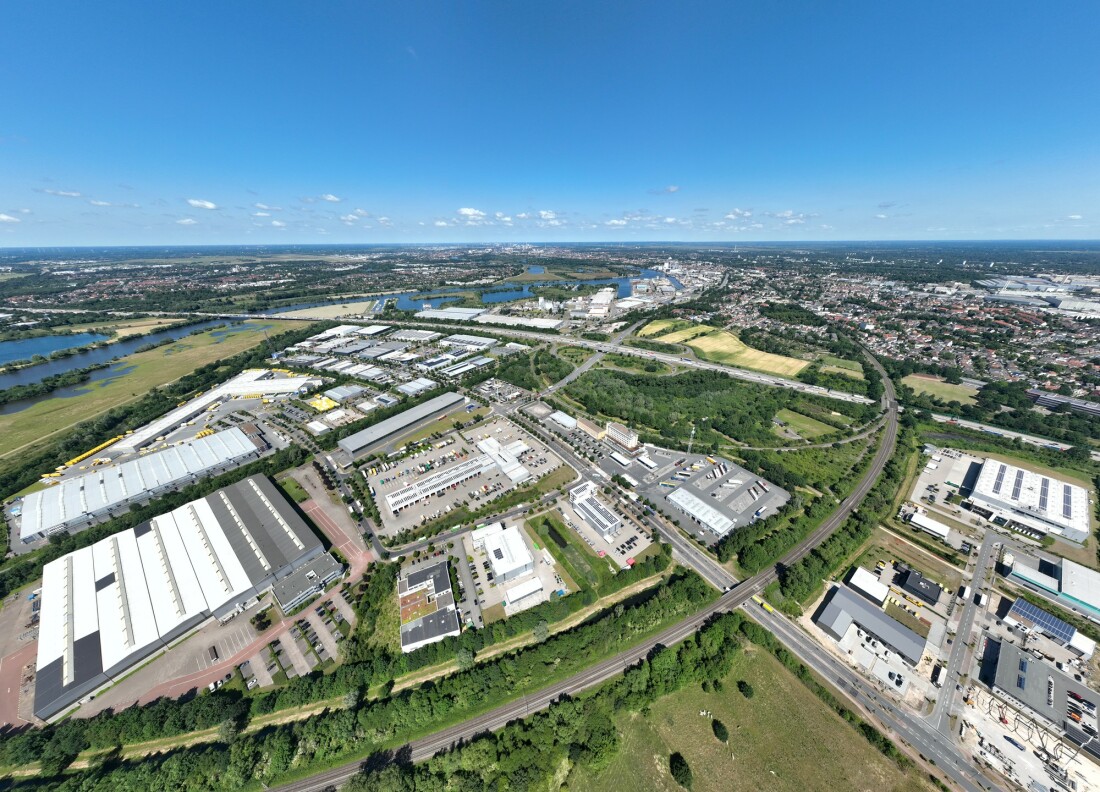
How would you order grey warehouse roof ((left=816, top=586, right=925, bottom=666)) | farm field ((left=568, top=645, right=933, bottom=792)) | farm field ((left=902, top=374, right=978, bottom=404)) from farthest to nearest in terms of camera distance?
farm field ((left=902, top=374, right=978, bottom=404)) < grey warehouse roof ((left=816, top=586, right=925, bottom=666)) < farm field ((left=568, top=645, right=933, bottom=792))

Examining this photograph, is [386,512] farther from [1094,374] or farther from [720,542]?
[1094,374]

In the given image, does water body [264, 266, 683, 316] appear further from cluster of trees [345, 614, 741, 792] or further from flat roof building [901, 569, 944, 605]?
flat roof building [901, 569, 944, 605]

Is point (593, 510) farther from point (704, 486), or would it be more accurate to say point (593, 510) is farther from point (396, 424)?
point (396, 424)

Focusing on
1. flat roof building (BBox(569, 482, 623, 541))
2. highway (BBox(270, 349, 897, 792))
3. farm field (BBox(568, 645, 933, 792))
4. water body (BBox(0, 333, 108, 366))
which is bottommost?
farm field (BBox(568, 645, 933, 792))

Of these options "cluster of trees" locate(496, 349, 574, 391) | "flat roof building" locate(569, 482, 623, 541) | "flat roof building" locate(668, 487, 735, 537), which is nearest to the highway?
"flat roof building" locate(668, 487, 735, 537)

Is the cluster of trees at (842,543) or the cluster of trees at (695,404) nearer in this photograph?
the cluster of trees at (842,543)

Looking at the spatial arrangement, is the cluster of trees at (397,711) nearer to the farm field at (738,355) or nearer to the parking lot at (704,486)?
the parking lot at (704,486)

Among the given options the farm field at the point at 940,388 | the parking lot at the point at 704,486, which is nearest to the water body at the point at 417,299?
the farm field at the point at 940,388
